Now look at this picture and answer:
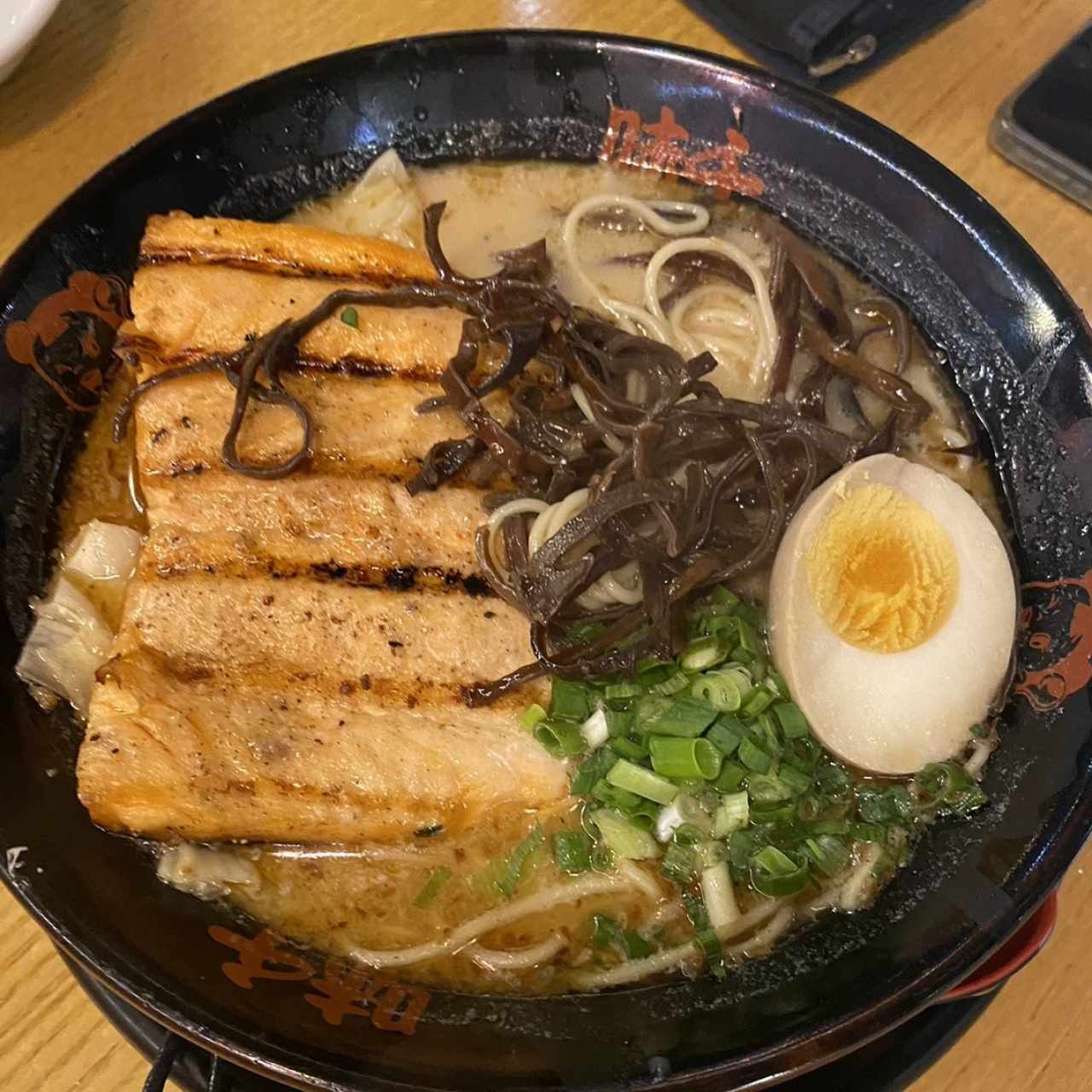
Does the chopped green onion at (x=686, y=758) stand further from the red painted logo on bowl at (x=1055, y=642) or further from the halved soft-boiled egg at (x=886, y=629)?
the red painted logo on bowl at (x=1055, y=642)

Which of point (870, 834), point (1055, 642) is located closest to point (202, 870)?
point (870, 834)

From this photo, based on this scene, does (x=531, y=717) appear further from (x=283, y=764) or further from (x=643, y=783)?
(x=283, y=764)

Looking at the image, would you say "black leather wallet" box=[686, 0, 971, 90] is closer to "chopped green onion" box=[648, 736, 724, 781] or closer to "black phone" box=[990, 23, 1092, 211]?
"black phone" box=[990, 23, 1092, 211]

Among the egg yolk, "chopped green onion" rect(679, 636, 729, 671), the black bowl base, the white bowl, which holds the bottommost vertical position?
the black bowl base

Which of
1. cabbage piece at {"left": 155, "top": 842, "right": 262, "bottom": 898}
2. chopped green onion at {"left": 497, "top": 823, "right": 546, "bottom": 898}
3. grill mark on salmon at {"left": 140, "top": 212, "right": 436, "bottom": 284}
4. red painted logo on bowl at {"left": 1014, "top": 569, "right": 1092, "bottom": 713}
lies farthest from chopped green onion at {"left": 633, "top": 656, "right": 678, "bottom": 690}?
grill mark on salmon at {"left": 140, "top": 212, "right": 436, "bottom": 284}

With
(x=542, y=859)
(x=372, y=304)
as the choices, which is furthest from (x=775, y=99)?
(x=542, y=859)

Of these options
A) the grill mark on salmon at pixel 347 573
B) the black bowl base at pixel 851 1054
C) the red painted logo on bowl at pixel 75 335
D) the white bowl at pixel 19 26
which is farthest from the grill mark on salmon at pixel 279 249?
the black bowl base at pixel 851 1054

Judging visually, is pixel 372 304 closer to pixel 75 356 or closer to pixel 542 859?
pixel 75 356
